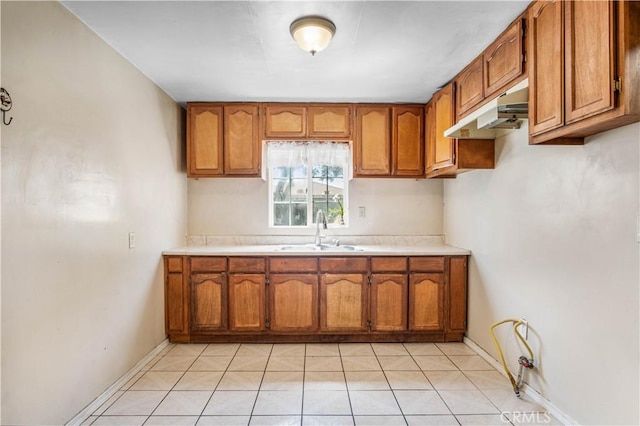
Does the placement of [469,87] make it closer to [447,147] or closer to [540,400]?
[447,147]

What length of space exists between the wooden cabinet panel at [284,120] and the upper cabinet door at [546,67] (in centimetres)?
201

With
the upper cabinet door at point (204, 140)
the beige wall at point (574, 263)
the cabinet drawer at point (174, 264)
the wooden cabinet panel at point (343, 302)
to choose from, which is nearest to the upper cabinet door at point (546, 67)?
the beige wall at point (574, 263)

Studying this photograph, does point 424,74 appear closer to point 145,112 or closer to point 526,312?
point 526,312

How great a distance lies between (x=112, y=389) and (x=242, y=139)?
2.28 meters

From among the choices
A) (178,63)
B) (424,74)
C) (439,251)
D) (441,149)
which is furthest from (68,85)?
(439,251)

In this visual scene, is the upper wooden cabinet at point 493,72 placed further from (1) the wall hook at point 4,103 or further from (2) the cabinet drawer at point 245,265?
(1) the wall hook at point 4,103

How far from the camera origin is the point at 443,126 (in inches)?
113

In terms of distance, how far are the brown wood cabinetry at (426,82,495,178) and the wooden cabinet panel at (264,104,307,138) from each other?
124cm

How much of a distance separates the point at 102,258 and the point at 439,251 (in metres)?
2.67

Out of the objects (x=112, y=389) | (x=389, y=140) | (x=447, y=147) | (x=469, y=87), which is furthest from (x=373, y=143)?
(x=112, y=389)

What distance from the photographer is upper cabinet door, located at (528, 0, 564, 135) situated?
1.53 metres

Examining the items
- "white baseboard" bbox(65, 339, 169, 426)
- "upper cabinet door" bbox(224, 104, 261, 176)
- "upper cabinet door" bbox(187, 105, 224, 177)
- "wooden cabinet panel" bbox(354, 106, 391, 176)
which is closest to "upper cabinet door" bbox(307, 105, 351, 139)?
"wooden cabinet panel" bbox(354, 106, 391, 176)

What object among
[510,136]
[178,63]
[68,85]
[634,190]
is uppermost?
[178,63]

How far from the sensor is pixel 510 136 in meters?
2.33
